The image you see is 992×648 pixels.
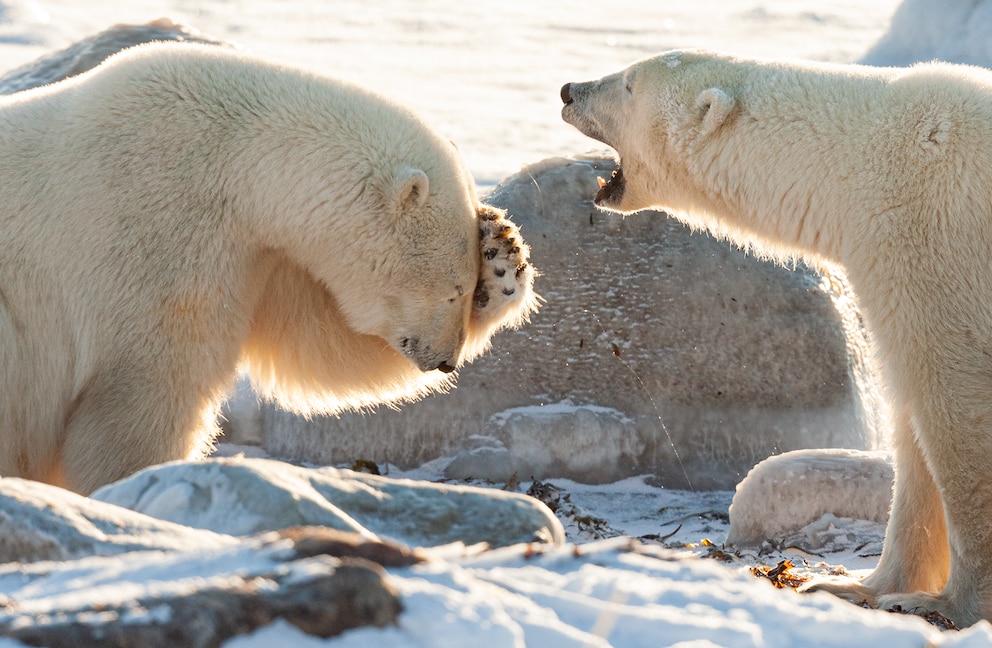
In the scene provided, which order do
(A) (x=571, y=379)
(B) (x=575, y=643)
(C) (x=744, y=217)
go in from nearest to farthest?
1. (B) (x=575, y=643)
2. (C) (x=744, y=217)
3. (A) (x=571, y=379)

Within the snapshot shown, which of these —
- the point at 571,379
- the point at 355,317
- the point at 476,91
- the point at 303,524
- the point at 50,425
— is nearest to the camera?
the point at 303,524

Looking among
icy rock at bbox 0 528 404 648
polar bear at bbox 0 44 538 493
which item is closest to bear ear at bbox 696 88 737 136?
polar bear at bbox 0 44 538 493

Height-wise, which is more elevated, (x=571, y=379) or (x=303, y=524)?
(x=303, y=524)

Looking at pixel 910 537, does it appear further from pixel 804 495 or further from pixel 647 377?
pixel 647 377

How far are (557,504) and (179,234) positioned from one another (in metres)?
2.52

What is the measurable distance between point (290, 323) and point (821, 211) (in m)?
1.70

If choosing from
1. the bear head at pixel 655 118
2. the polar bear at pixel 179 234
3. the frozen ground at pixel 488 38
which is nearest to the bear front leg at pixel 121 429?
the polar bear at pixel 179 234

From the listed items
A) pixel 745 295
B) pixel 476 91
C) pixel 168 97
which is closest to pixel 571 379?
pixel 745 295

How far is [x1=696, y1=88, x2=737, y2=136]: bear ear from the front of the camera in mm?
3941

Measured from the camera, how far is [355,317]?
3.69 meters

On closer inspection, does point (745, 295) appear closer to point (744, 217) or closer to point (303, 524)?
Answer: point (744, 217)

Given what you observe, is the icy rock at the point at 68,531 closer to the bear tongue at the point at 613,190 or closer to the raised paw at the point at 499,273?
the raised paw at the point at 499,273

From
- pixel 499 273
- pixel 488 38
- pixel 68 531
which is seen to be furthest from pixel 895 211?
pixel 488 38

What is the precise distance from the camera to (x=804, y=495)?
478 cm
